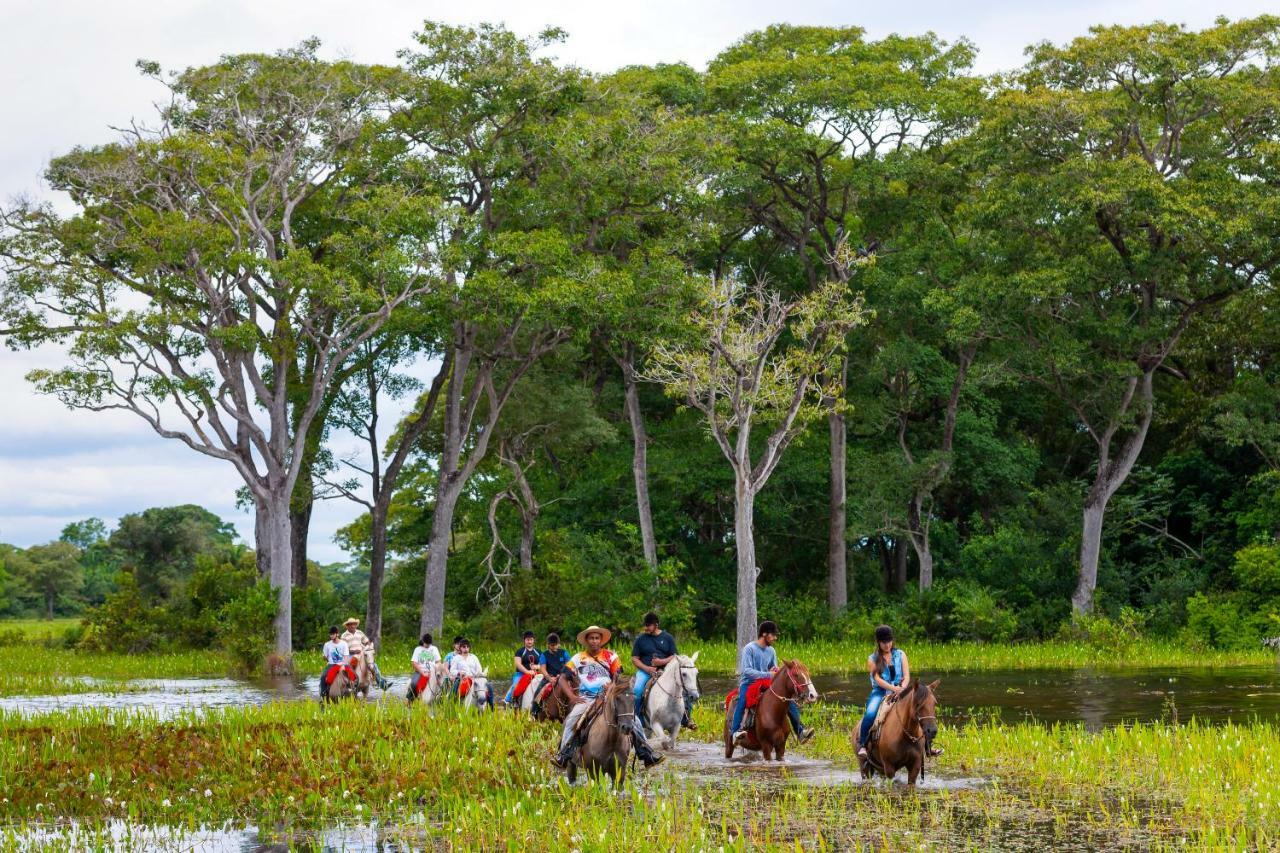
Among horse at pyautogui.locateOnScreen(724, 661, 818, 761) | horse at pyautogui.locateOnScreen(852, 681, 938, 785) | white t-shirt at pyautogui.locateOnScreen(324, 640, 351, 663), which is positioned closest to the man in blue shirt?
horse at pyautogui.locateOnScreen(724, 661, 818, 761)

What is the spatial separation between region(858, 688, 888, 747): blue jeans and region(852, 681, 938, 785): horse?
236 millimetres

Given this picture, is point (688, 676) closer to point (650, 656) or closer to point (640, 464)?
point (650, 656)

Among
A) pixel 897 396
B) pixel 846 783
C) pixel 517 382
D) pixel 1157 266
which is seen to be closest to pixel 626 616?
pixel 517 382

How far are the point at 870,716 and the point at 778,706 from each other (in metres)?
2.17

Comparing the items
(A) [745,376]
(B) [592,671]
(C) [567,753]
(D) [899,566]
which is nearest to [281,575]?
(A) [745,376]

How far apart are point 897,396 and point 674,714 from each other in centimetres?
3005

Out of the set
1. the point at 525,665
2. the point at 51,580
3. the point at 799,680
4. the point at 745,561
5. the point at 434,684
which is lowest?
the point at 434,684

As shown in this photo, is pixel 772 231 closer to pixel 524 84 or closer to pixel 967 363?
pixel 967 363

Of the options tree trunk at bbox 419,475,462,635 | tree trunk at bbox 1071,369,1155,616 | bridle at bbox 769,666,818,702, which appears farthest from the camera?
tree trunk at bbox 1071,369,1155,616

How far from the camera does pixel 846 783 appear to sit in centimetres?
1516

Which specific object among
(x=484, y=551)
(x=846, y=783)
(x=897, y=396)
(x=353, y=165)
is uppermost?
(x=353, y=165)

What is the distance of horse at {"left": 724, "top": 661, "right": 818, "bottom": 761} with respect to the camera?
17.1 metres

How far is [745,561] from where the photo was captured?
34.9 m

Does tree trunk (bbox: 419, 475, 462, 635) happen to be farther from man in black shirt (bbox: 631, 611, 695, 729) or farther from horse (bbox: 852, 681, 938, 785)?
horse (bbox: 852, 681, 938, 785)
